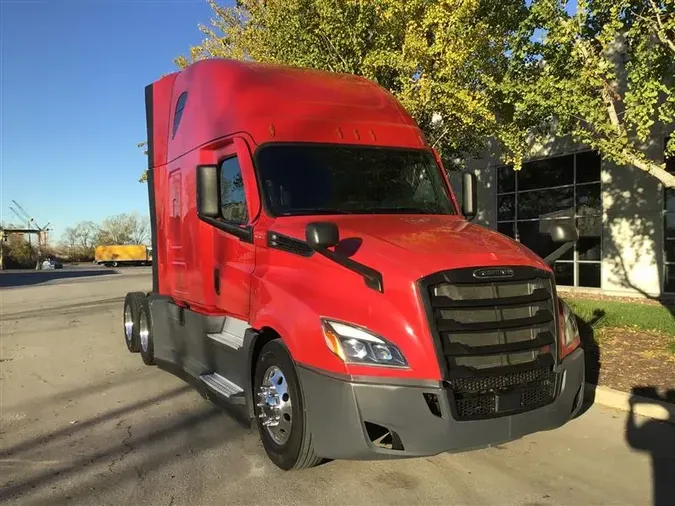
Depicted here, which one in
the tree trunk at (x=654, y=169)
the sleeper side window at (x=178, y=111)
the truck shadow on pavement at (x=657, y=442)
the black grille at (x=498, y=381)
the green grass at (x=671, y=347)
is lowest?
the truck shadow on pavement at (x=657, y=442)

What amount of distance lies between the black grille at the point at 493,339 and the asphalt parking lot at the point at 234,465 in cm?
72

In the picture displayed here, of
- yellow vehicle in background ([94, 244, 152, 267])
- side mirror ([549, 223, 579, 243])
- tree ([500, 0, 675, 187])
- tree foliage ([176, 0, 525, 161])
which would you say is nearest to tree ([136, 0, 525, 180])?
tree foliage ([176, 0, 525, 161])

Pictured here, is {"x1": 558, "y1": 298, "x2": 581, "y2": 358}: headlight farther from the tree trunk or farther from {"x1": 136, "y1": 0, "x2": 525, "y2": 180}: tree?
{"x1": 136, "y1": 0, "x2": 525, "y2": 180}: tree

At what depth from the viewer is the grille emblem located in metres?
3.65

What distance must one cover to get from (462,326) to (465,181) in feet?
8.17

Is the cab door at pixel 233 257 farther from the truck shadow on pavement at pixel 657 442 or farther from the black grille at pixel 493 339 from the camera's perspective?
the truck shadow on pavement at pixel 657 442

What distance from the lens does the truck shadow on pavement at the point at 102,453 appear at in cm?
403

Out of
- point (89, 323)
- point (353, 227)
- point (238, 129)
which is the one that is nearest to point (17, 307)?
point (89, 323)

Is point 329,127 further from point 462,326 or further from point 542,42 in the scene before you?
point 542,42

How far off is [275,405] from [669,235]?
13.5 meters

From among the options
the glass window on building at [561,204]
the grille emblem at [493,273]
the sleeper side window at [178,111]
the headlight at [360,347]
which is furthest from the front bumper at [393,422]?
the glass window on building at [561,204]

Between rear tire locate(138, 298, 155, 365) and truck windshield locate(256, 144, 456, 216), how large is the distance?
3672mm

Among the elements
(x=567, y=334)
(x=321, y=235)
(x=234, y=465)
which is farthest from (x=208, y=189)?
(x=567, y=334)

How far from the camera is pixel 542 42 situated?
26.5 feet
